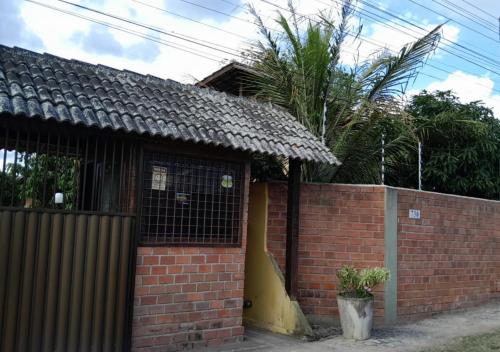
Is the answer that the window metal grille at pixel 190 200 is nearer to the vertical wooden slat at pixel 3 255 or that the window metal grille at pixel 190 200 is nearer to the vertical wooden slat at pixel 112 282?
the vertical wooden slat at pixel 112 282

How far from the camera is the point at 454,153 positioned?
1274 cm

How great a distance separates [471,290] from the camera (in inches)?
411

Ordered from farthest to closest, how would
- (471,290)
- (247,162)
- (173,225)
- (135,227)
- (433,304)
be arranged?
(471,290), (433,304), (247,162), (173,225), (135,227)

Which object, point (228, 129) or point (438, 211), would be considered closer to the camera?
point (228, 129)

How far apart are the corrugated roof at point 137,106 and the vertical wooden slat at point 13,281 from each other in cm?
118

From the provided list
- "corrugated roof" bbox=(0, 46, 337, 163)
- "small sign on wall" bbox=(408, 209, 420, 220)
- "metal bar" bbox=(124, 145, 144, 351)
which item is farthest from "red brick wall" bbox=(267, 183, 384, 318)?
"metal bar" bbox=(124, 145, 144, 351)

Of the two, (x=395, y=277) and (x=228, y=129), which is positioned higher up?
(x=228, y=129)

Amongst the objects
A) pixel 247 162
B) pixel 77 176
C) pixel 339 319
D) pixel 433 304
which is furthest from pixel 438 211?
pixel 77 176

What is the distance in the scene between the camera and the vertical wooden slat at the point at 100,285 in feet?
18.9

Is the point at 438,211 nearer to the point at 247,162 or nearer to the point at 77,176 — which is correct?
the point at 247,162

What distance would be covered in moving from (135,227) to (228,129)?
5.94 ft

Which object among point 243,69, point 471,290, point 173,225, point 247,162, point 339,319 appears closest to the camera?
point 173,225

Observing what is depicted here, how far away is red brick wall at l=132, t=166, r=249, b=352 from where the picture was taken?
20.3ft

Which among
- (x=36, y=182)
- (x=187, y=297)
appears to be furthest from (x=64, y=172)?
(x=187, y=297)
